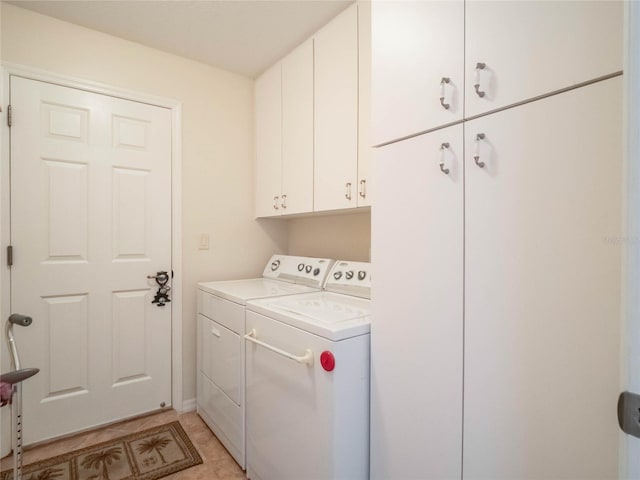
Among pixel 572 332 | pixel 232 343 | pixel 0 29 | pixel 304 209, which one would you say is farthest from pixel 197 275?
pixel 572 332

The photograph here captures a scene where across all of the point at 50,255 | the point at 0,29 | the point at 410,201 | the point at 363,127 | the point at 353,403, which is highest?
the point at 0,29

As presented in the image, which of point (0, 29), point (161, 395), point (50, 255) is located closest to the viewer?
point (0, 29)

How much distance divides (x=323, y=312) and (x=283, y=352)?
227 mm

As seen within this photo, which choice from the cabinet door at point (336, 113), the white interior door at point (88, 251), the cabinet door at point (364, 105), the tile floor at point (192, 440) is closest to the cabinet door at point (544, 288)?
the cabinet door at point (364, 105)

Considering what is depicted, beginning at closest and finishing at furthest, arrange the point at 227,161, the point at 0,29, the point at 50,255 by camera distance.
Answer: the point at 0,29, the point at 50,255, the point at 227,161

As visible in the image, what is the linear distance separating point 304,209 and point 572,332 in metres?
1.42

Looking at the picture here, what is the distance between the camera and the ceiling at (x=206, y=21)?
1662 mm

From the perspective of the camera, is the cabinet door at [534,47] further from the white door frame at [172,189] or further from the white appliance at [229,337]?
the white door frame at [172,189]

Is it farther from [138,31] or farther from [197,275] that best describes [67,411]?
[138,31]

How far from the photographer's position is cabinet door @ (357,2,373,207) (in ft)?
4.95

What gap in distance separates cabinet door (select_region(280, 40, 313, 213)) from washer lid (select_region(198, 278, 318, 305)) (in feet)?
1.59

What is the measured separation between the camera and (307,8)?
1.68 meters

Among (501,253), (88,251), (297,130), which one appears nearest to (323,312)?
(501,253)

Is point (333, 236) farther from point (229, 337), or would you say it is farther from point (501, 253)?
point (501, 253)
